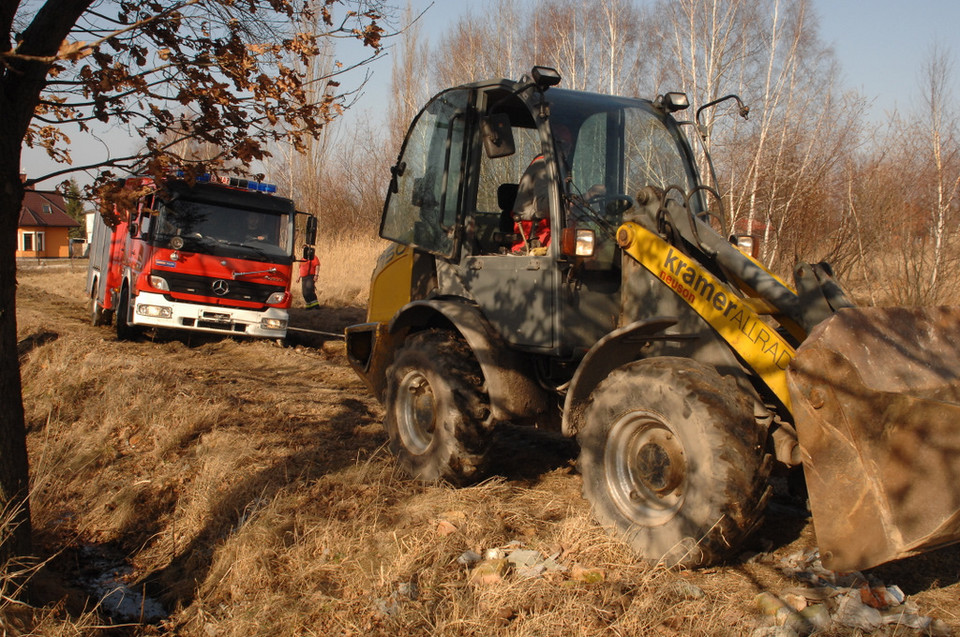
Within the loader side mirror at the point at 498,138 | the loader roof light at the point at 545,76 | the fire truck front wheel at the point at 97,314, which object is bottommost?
the fire truck front wheel at the point at 97,314

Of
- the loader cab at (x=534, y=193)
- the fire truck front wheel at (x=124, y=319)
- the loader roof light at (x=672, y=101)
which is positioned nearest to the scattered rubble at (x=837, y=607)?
the loader cab at (x=534, y=193)

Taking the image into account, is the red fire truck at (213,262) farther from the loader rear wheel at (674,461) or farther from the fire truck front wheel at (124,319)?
the loader rear wheel at (674,461)

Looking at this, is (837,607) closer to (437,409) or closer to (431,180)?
(437,409)

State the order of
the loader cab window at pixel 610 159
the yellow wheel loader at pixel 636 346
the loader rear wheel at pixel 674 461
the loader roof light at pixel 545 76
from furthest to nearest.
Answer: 1. the loader cab window at pixel 610 159
2. the loader roof light at pixel 545 76
3. the loader rear wheel at pixel 674 461
4. the yellow wheel loader at pixel 636 346

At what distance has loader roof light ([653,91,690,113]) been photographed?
5.56 m

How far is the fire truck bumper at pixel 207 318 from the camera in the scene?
1095 centimetres

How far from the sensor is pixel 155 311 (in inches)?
432

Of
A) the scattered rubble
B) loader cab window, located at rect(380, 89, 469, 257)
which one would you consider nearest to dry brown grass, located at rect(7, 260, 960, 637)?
the scattered rubble

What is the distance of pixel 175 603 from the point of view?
459 cm

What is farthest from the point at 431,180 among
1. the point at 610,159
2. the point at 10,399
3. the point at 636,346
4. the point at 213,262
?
the point at 213,262

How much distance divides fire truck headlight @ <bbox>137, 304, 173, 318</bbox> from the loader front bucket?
368 inches

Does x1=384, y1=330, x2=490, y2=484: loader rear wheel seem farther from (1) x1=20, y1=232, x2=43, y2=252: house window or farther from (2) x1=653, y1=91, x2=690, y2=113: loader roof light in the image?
(1) x1=20, y1=232, x2=43, y2=252: house window

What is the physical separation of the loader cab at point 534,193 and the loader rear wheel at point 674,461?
72 centimetres

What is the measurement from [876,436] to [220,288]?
9.57 m
